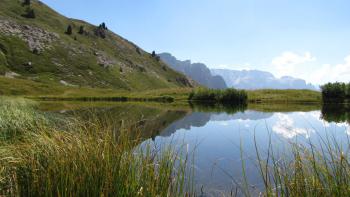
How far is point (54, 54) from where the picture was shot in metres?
149

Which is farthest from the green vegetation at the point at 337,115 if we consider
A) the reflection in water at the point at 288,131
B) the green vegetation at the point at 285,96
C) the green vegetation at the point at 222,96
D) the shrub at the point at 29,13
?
the shrub at the point at 29,13

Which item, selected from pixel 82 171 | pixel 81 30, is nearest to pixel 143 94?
pixel 81 30

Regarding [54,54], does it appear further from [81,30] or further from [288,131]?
[288,131]

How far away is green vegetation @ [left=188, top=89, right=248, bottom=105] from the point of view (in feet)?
313

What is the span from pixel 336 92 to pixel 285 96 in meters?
14.8

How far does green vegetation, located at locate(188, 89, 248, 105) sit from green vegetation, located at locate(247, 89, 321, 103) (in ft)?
19.0

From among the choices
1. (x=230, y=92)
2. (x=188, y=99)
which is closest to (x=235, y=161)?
(x=230, y=92)

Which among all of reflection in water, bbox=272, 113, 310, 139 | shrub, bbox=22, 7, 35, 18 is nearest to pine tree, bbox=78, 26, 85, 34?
shrub, bbox=22, 7, 35, 18

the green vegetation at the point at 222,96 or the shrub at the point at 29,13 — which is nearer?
the green vegetation at the point at 222,96

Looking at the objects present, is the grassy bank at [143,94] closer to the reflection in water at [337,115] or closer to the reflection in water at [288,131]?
the reflection in water at [337,115]

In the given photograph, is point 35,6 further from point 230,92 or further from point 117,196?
point 117,196

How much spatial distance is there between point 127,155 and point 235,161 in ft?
41.5

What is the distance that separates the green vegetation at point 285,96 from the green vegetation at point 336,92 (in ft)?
9.48

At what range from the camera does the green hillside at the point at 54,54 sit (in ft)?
431
